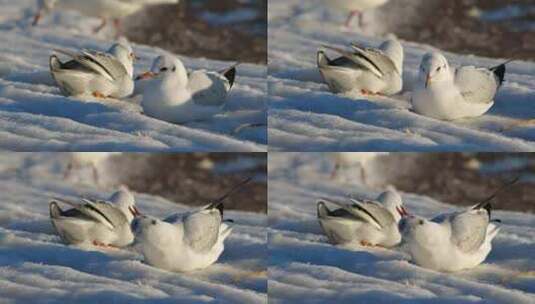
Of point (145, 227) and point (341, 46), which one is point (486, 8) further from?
point (145, 227)

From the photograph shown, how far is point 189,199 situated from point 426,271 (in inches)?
100

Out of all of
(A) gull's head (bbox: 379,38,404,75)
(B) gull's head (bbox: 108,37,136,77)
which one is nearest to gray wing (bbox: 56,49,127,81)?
(B) gull's head (bbox: 108,37,136,77)

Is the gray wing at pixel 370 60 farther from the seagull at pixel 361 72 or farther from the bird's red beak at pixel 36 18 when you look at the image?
the bird's red beak at pixel 36 18

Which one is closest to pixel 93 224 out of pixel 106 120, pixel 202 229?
pixel 202 229

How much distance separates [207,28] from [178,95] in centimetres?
298

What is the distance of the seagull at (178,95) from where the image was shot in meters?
9.88

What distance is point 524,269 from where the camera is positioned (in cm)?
867

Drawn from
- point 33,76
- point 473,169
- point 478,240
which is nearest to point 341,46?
point 473,169

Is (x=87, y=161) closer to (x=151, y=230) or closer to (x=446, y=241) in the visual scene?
(x=151, y=230)

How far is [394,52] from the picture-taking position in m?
10.5

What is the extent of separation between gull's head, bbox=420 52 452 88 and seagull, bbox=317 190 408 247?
3.28 feet

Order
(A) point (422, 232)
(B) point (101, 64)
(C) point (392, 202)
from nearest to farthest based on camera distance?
1. (A) point (422, 232)
2. (C) point (392, 202)
3. (B) point (101, 64)

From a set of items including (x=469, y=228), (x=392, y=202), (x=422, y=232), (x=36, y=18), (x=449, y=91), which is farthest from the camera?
(x=36, y=18)

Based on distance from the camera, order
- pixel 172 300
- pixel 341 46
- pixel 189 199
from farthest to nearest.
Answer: pixel 341 46 < pixel 189 199 < pixel 172 300
